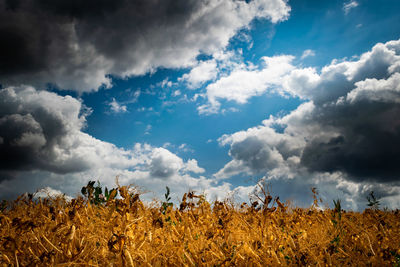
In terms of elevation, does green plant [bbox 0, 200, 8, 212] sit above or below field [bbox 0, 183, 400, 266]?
above

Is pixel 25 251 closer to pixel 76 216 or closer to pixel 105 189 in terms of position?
pixel 76 216

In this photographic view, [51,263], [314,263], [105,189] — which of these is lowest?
[314,263]

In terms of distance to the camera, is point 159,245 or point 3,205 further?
point 3,205

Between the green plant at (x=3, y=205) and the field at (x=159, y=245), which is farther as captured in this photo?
the green plant at (x=3, y=205)

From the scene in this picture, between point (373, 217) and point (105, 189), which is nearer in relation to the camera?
point (373, 217)

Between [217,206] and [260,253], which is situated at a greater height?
[217,206]

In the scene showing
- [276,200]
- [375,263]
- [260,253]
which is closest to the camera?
[375,263]

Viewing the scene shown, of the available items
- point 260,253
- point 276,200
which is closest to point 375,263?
point 260,253

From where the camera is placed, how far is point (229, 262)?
2447 mm

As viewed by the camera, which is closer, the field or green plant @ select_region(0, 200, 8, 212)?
the field

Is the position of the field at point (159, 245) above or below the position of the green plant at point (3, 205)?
below

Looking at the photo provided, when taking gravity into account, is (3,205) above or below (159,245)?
above

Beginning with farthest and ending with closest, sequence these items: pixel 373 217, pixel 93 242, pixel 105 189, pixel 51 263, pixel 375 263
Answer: pixel 105 189 → pixel 373 217 → pixel 93 242 → pixel 375 263 → pixel 51 263

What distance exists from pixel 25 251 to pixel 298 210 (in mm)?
6469
